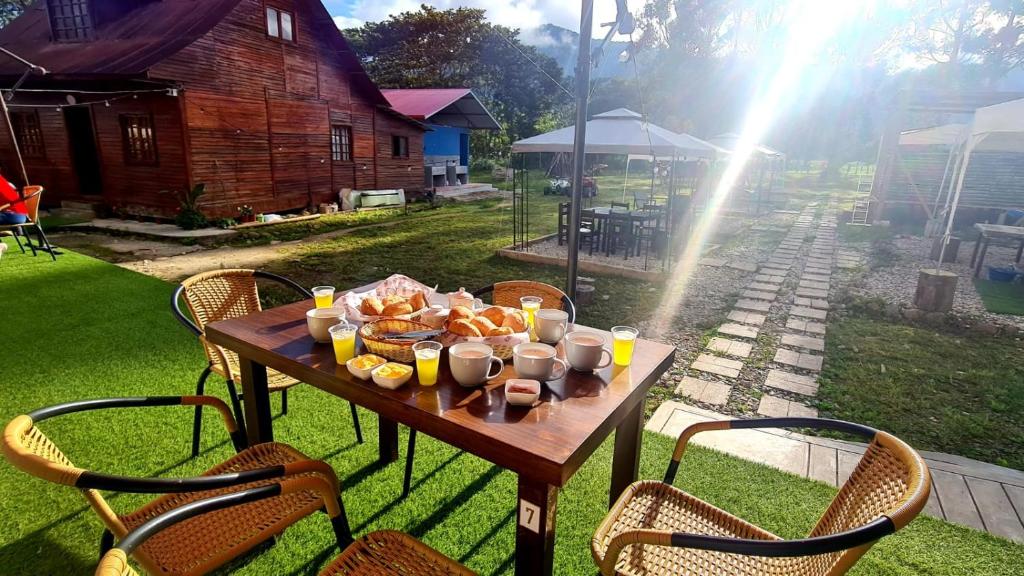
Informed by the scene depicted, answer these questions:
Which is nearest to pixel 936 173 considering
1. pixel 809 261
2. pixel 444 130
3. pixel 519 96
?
pixel 809 261

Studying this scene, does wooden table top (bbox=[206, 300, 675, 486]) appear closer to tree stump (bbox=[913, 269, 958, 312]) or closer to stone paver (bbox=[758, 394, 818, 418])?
stone paver (bbox=[758, 394, 818, 418])

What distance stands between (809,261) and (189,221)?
1232 centimetres

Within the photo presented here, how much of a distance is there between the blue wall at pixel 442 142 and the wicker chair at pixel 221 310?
18.2 meters

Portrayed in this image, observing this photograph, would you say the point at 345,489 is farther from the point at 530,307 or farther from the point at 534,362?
the point at 534,362

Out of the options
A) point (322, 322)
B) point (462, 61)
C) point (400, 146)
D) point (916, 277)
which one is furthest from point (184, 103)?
point (462, 61)

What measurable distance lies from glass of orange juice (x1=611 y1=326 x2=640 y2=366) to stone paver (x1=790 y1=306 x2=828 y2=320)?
5.01 metres

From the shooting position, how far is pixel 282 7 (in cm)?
1218

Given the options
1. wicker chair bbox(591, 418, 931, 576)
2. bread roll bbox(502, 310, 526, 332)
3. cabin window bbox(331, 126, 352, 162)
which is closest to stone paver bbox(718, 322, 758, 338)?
wicker chair bbox(591, 418, 931, 576)

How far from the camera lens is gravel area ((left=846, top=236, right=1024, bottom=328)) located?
20.2ft

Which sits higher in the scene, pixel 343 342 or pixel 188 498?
pixel 343 342

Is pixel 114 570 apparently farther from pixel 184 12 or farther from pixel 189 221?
pixel 184 12

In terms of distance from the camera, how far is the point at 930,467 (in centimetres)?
296

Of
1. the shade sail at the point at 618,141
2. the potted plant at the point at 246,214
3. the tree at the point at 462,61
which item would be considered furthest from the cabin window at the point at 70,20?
the tree at the point at 462,61

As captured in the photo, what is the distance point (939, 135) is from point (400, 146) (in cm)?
1460
